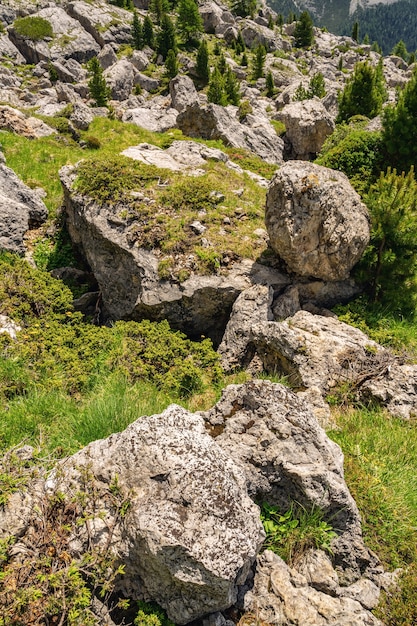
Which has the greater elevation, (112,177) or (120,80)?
(120,80)

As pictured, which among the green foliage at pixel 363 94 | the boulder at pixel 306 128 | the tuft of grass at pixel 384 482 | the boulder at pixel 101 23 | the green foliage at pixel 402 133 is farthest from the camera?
the boulder at pixel 101 23

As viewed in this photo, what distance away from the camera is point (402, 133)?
1686 cm

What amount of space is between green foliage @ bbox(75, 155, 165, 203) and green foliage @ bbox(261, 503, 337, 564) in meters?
10.5

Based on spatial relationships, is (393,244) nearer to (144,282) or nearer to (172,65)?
(144,282)

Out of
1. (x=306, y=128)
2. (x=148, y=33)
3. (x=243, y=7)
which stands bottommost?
(x=306, y=128)

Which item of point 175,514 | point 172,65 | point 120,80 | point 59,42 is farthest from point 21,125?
point 59,42

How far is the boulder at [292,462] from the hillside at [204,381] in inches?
1.1

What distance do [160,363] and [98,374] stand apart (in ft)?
5.21

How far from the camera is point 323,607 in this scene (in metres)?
3.70

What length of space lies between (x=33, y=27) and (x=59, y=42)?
5.22 meters

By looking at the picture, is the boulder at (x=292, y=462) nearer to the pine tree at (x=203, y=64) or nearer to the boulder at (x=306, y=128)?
the boulder at (x=306, y=128)

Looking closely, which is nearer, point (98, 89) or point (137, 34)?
point (98, 89)

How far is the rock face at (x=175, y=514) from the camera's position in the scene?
321 centimetres

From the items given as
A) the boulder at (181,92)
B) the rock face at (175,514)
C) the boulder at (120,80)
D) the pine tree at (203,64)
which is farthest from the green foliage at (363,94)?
the boulder at (120,80)
